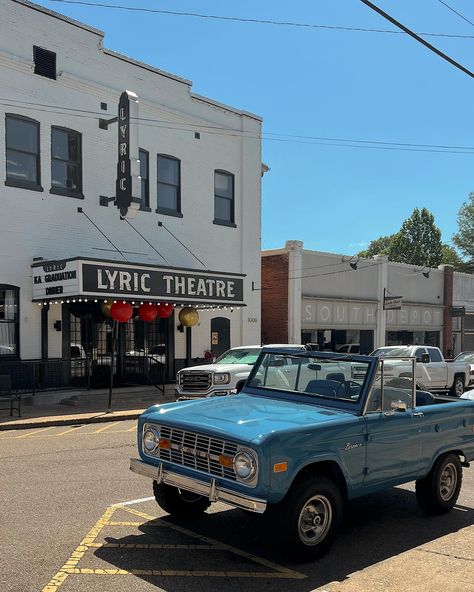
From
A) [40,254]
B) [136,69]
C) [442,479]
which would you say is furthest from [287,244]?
[442,479]

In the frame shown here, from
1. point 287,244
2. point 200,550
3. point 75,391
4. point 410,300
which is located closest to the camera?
point 200,550

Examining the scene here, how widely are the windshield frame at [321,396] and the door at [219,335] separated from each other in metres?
14.7

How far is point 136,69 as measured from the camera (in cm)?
1947

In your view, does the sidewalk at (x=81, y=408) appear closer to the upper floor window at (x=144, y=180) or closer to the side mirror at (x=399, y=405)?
the upper floor window at (x=144, y=180)

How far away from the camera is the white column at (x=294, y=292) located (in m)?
25.2

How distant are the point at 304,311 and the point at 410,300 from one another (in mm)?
8574

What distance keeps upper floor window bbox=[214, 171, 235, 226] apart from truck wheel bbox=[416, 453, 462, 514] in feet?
52.2

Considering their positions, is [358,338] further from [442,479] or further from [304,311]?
[442,479]

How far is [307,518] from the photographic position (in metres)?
5.14

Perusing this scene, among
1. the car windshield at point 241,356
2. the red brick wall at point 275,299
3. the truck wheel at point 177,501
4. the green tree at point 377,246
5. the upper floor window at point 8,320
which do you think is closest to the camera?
the truck wheel at point 177,501

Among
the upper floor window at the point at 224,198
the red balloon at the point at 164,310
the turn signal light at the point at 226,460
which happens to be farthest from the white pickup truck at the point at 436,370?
the turn signal light at the point at 226,460

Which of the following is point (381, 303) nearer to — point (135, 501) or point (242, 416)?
point (135, 501)

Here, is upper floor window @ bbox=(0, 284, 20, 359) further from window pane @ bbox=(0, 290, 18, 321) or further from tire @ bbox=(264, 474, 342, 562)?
tire @ bbox=(264, 474, 342, 562)

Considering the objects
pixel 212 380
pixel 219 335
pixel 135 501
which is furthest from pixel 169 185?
pixel 135 501
